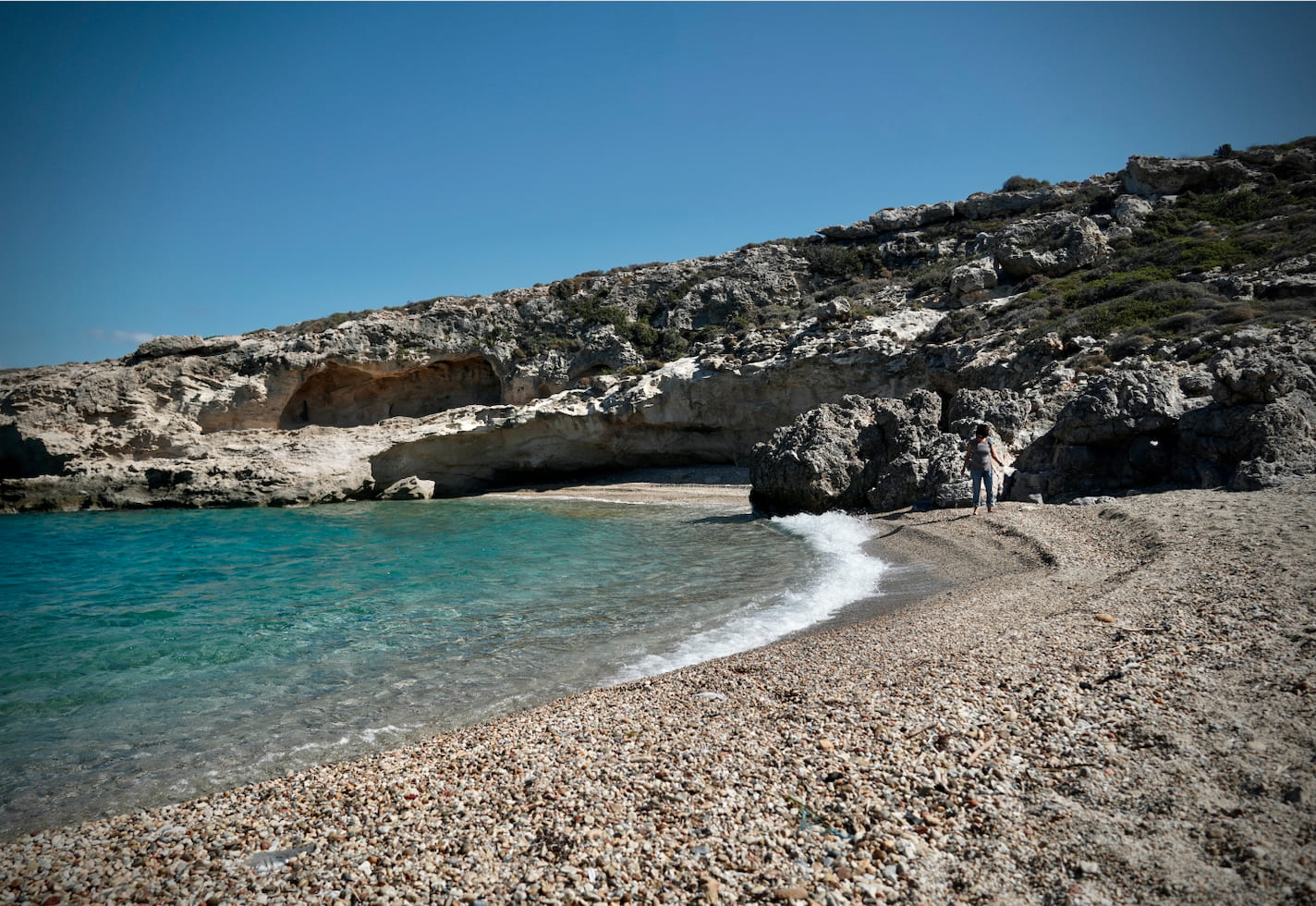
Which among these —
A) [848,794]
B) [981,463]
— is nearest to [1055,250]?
[981,463]

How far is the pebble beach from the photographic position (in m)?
2.90

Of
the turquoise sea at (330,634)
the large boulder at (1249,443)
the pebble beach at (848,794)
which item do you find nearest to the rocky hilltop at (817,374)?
the large boulder at (1249,443)

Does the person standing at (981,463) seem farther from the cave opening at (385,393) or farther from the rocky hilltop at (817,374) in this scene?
the cave opening at (385,393)

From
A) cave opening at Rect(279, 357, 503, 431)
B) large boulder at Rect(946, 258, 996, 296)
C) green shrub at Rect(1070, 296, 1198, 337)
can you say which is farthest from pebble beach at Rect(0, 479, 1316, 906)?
cave opening at Rect(279, 357, 503, 431)

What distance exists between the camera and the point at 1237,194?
28188 mm

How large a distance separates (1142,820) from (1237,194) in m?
36.2

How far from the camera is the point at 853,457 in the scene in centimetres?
1803

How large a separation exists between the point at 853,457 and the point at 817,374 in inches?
357

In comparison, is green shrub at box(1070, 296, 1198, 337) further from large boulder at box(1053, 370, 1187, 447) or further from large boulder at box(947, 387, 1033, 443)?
large boulder at box(1053, 370, 1187, 447)

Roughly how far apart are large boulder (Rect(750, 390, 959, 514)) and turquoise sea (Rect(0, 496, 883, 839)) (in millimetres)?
940

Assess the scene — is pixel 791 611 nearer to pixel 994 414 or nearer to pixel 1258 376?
pixel 1258 376

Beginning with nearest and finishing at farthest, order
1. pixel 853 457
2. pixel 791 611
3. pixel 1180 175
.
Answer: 1. pixel 791 611
2. pixel 853 457
3. pixel 1180 175

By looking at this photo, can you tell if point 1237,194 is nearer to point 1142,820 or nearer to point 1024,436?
point 1024,436

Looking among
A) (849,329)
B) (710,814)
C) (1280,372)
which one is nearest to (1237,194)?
(849,329)
